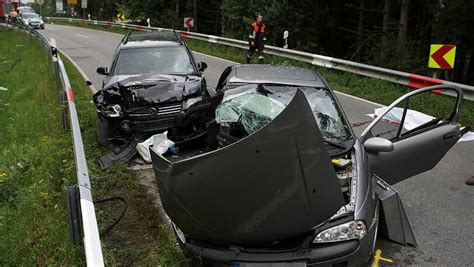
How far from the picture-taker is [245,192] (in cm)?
335

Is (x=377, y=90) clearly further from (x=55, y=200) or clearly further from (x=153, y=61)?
(x=55, y=200)

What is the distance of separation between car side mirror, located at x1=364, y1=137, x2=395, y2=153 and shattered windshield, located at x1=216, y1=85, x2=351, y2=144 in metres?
0.22

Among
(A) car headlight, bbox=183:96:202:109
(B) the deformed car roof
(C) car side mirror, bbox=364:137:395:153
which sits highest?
(B) the deformed car roof

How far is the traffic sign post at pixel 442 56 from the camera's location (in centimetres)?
1069

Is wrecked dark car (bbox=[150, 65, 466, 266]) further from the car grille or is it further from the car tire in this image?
the car tire

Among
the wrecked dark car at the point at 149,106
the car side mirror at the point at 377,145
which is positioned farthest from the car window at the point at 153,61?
the car side mirror at the point at 377,145

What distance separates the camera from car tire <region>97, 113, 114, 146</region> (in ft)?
24.9

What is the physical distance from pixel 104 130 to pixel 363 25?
22.8 meters

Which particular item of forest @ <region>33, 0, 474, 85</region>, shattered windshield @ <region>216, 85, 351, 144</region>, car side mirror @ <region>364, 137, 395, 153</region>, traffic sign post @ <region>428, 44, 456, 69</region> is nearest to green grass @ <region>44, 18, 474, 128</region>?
traffic sign post @ <region>428, 44, 456, 69</region>

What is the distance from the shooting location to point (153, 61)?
8.88 metres

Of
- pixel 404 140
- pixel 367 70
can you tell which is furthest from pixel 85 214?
pixel 367 70

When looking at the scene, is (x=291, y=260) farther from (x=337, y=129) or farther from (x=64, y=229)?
(x=64, y=229)

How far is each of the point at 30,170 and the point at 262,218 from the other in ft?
16.5

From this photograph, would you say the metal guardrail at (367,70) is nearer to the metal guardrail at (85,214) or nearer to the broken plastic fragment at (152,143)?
the broken plastic fragment at (152,143)
